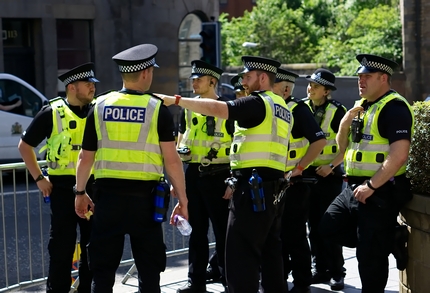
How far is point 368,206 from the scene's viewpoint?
6.01 m

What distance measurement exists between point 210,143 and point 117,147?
1767 millimetres

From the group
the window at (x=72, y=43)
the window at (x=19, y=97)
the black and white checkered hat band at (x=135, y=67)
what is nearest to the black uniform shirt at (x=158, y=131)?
the black and white checkered hat band at (x=135, y=67)

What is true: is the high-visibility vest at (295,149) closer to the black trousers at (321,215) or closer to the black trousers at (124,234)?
the black trousers at (321,215)

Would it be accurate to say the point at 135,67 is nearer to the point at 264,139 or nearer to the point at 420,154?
the point at 264,139

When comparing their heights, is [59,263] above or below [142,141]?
below

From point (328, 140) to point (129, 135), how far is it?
2.70 m

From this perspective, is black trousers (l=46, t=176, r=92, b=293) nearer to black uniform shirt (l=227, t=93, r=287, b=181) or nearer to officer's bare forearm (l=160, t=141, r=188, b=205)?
officer's bare forearm (l=160, t=141, r=188, b=205)

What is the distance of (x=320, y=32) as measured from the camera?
44719 mm

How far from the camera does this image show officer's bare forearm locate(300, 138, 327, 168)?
6.73 metres

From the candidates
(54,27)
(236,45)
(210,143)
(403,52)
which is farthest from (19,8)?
(236,45)

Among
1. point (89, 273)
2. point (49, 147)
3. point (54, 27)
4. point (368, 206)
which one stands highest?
point (54, 27)

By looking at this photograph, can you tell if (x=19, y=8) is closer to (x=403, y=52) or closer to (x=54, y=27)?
(x=54, y=27)

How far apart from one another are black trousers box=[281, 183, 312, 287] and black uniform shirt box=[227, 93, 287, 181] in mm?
1047

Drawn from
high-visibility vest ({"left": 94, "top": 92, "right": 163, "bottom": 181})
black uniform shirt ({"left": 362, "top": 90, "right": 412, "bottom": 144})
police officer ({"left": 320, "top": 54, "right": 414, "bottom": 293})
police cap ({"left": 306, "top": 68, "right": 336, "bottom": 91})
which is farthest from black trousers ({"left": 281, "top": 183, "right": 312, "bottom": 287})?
high-visibility vest ({"left": 94, "top": 92, "right": 163, "bottom": 181})
